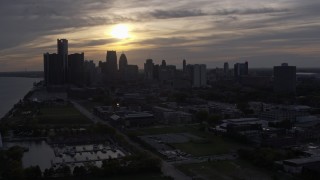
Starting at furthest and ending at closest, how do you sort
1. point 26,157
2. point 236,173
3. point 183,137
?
point 183,137 → point 26,157 → point 236,173

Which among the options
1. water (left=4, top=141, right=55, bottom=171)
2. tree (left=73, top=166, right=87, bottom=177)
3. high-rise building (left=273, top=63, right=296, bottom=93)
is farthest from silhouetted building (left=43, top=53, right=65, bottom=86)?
tree (left=73, top=166, right=87, bottom=177)

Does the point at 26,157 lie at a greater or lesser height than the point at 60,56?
lesser

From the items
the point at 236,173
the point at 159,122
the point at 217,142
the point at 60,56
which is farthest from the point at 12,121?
the point at 60,56

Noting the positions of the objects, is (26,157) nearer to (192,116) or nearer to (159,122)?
(159,122)

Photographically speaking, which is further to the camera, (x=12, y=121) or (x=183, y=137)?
(x=12, y=121)

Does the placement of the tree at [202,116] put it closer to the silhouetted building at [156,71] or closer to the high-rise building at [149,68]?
the silhouetted building at [156,71]

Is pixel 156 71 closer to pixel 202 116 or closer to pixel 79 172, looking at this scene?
pixel 202 116
